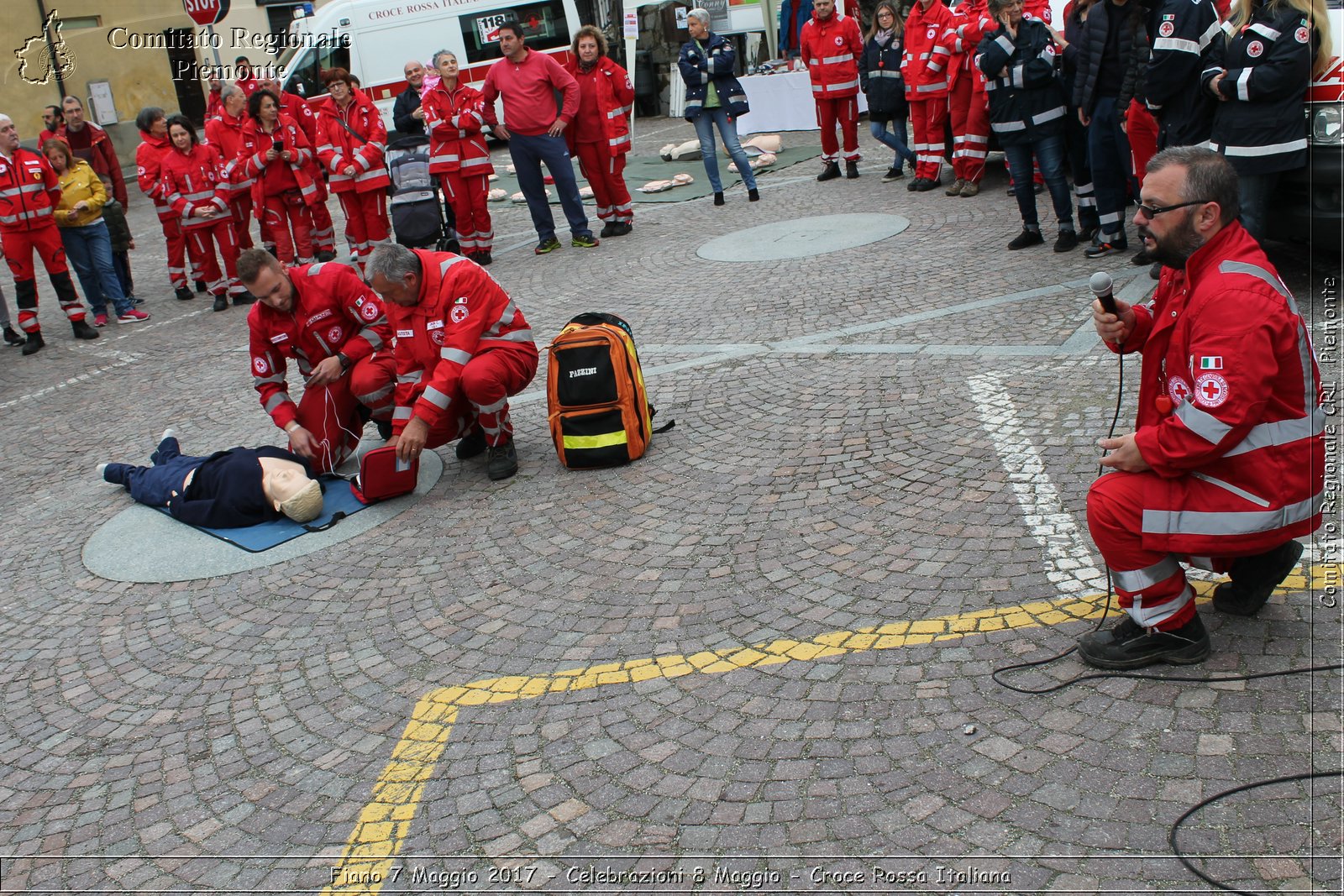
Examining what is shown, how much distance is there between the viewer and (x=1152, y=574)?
144 inches

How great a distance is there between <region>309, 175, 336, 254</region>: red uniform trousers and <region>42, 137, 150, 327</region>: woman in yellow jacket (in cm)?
207

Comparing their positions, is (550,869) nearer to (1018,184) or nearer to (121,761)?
(121,761)

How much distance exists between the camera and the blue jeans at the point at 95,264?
38.6 ft

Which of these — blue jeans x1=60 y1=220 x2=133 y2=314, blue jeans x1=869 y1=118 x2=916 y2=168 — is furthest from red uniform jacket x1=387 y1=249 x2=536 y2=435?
blue jeans x1=869 y1=118 x2=916 y2=168

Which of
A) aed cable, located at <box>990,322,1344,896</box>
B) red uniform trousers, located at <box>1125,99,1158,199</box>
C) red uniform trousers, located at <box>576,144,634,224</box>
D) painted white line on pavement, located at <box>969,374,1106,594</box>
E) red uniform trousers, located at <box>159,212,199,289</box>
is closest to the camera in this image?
aed cable, located at <box>990,322,1344,896</box>

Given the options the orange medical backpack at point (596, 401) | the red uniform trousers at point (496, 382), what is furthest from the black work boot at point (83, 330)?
the orange medical backpack at point (596, 401)

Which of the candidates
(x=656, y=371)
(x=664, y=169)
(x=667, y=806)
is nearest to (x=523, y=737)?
(x=667, y=806)

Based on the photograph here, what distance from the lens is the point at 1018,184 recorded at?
9.08 m

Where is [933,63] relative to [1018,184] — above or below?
above

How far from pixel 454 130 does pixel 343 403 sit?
228 inches

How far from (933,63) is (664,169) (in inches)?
230

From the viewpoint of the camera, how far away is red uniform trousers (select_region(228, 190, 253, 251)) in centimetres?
1270

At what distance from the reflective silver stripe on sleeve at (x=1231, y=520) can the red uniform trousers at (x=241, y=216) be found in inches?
448

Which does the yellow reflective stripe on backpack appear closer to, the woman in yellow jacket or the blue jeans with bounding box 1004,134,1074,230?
the blue jeans with bounding box 1004,134,1074,230
